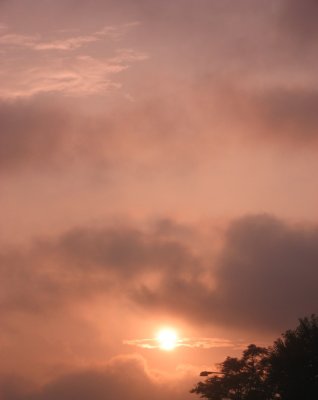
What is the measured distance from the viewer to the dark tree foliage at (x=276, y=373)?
2660 inches

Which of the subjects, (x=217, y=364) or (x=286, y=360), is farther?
(x=217, y=364)

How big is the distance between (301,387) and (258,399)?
11.8m

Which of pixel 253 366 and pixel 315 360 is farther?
pixel 253 366

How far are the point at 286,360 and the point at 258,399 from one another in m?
9.78

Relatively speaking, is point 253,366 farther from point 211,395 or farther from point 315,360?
point 315,360

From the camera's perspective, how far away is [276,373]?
70.4 m

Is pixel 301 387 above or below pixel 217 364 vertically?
below

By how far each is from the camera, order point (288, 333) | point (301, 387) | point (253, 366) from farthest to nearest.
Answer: point (253, 366)
point (288, 333)
point (301, 387)

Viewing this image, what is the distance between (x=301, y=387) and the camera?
66750 millimetres

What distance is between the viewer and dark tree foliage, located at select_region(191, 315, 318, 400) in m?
67.6

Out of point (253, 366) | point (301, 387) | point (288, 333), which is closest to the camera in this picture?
point (301, 387)

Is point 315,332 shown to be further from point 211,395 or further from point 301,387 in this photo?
point 211,395

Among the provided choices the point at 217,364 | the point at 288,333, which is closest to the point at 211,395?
the point at 217,364

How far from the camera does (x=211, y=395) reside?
3241 inches
